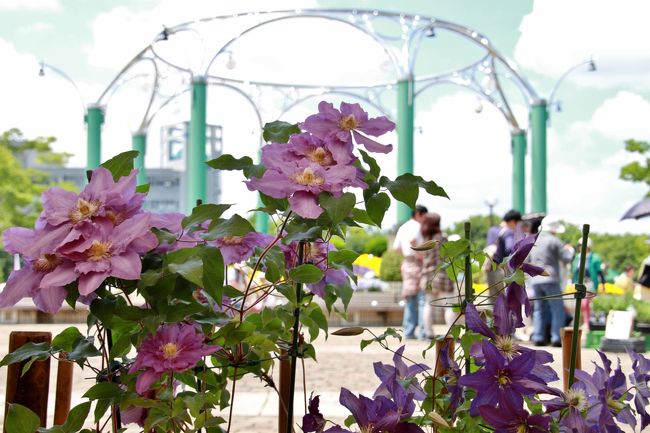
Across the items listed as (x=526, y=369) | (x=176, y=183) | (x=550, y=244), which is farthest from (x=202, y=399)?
(x=176, y=183)

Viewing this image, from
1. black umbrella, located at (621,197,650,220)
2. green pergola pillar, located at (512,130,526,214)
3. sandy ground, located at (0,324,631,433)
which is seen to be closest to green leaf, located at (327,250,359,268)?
sandy ground, located at (0,324,631,433)

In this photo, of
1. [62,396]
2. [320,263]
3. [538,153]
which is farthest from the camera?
[538,153]

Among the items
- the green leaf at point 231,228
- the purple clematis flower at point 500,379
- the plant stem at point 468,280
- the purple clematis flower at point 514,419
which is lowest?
the purple clematis flower at point 514,419

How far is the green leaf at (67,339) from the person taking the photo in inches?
53.1

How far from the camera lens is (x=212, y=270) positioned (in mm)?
1129

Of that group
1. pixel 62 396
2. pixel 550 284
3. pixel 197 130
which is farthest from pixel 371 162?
pixel 197 130

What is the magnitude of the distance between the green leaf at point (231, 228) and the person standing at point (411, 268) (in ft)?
31.0

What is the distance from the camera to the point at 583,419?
3.94 feet

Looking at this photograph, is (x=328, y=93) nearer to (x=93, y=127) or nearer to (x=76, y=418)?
(x=93, y=127)

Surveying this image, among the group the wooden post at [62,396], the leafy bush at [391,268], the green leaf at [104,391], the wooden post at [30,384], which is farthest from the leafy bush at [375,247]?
the green leaf at [104,391]

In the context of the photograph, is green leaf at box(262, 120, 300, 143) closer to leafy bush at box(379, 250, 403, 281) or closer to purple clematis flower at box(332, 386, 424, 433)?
purple clematis flower at box(332, 386, 424, 433)

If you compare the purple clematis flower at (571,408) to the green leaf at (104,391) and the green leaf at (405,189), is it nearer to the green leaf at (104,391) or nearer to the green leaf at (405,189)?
the green leaf at (405,189)

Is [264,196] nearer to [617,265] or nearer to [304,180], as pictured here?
[304,180]

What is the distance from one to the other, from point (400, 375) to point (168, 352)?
0.43m
